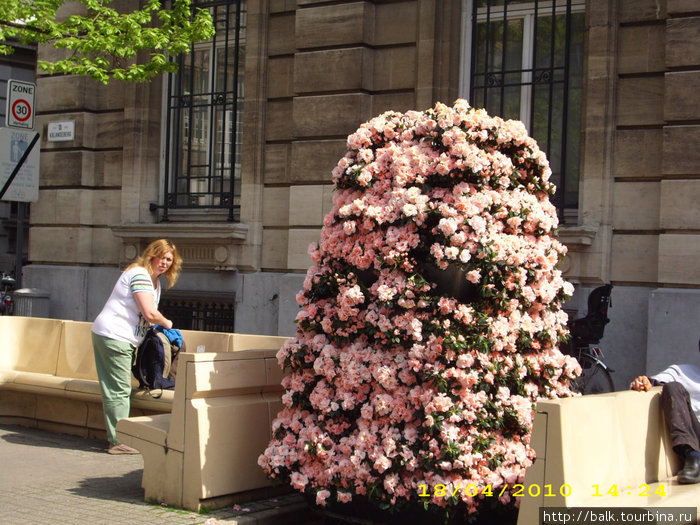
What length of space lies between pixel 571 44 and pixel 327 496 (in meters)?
8.25

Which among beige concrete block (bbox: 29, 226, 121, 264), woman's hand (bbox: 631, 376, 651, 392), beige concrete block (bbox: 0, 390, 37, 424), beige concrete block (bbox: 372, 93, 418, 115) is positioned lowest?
beige concrete block (bbox: 0, 390, 37, 424)

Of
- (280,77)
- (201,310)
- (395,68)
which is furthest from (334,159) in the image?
(201,310)

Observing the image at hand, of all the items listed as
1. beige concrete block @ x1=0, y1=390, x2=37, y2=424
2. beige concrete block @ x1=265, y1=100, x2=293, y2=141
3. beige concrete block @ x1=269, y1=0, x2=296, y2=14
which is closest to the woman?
beige concrete block @ x1=0, y1=390, x2=37, y2=424

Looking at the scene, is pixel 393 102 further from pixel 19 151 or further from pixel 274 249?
pixel 19 151

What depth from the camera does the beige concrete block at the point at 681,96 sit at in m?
10.9

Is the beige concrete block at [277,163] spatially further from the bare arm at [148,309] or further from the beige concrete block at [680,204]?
the bare arm at [148,309]

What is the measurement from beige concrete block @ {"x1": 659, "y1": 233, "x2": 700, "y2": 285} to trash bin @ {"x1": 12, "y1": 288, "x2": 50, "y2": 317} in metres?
9.85

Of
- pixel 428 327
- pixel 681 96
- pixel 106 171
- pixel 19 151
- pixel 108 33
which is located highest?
pixel 108 33

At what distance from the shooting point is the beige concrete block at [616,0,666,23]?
454 inches

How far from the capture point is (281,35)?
1445 centimetres

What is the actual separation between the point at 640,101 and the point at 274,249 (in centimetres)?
541

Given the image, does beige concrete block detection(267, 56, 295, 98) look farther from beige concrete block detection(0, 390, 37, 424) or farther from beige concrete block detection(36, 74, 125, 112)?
beige concrete block detection(0, 390, 37, 424)
